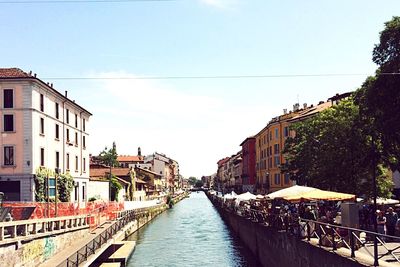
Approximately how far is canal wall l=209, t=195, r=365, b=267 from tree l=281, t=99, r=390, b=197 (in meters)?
6.89

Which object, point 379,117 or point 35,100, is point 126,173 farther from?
point 379,117

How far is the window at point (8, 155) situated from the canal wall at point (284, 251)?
20.3m

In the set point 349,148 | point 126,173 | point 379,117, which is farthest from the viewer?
point 126,173

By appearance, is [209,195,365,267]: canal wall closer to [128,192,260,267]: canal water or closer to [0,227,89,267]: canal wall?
[128,192,260,267]: canal water

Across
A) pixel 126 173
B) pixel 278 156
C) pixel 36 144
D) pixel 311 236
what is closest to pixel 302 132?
pixel 36 144

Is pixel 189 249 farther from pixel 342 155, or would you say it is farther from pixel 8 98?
pixel 8 98

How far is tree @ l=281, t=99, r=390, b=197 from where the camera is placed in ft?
116

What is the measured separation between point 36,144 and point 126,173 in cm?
5180

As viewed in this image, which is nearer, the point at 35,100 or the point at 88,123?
the point at 35,100

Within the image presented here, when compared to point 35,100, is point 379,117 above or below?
below

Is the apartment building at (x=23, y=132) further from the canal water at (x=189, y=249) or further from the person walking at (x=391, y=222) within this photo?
the person walking at (x=391, y=222)

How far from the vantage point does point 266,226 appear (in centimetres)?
2964

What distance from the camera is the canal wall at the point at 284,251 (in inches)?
656

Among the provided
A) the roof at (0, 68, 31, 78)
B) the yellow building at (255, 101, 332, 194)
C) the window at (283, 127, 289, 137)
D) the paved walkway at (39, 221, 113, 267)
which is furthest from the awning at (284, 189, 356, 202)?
the window at (283, 127, 289, 137)
